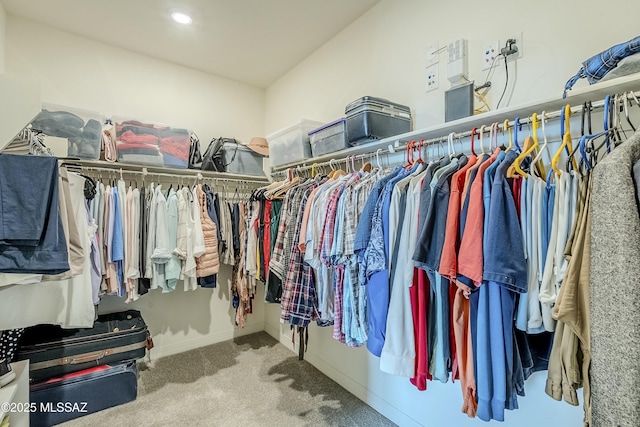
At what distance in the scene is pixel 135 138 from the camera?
2.33m

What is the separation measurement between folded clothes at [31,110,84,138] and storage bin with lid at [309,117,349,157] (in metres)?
1.61

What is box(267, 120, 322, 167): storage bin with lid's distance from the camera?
2295 mm

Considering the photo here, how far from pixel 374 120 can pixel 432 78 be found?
17.1 inches

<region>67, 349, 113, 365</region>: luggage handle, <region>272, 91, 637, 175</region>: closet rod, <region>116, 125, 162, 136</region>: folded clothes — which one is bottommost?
<region>67, 349, 113, 365</region>: luggage handle

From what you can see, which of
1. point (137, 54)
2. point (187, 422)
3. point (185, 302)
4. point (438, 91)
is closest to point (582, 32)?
point (438, 91)

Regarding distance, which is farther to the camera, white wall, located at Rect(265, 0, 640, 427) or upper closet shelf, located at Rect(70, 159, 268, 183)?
upper closet shelf, located at Rect(70, 159, 268, 183)

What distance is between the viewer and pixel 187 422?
6.27ft

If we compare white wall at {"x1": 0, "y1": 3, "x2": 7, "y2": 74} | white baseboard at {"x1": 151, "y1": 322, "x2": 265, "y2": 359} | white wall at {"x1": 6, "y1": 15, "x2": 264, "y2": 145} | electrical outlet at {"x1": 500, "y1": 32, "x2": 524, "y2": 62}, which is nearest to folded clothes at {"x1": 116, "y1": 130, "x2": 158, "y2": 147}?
white wall at {"x1": 6, "y1": 15, "x2": 264, "y2": 145}

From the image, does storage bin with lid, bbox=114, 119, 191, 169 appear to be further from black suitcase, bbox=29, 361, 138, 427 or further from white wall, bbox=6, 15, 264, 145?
black suitcase, bbox=29, 361, 138, 427

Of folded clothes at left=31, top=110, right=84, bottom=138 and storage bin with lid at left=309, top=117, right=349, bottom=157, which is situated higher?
folded clothes at left=31, top=110, right=84, bottom=138

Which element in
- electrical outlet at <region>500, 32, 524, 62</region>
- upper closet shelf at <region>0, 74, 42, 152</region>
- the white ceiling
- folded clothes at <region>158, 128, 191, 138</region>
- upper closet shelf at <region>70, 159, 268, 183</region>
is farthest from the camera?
folded clothes at <region>158, 128, 191, 138</region>

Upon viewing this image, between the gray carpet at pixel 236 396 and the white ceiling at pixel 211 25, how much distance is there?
8.82 feet

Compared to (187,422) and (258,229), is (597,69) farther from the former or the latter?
(187,422)

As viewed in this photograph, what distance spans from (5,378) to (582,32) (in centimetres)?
290
